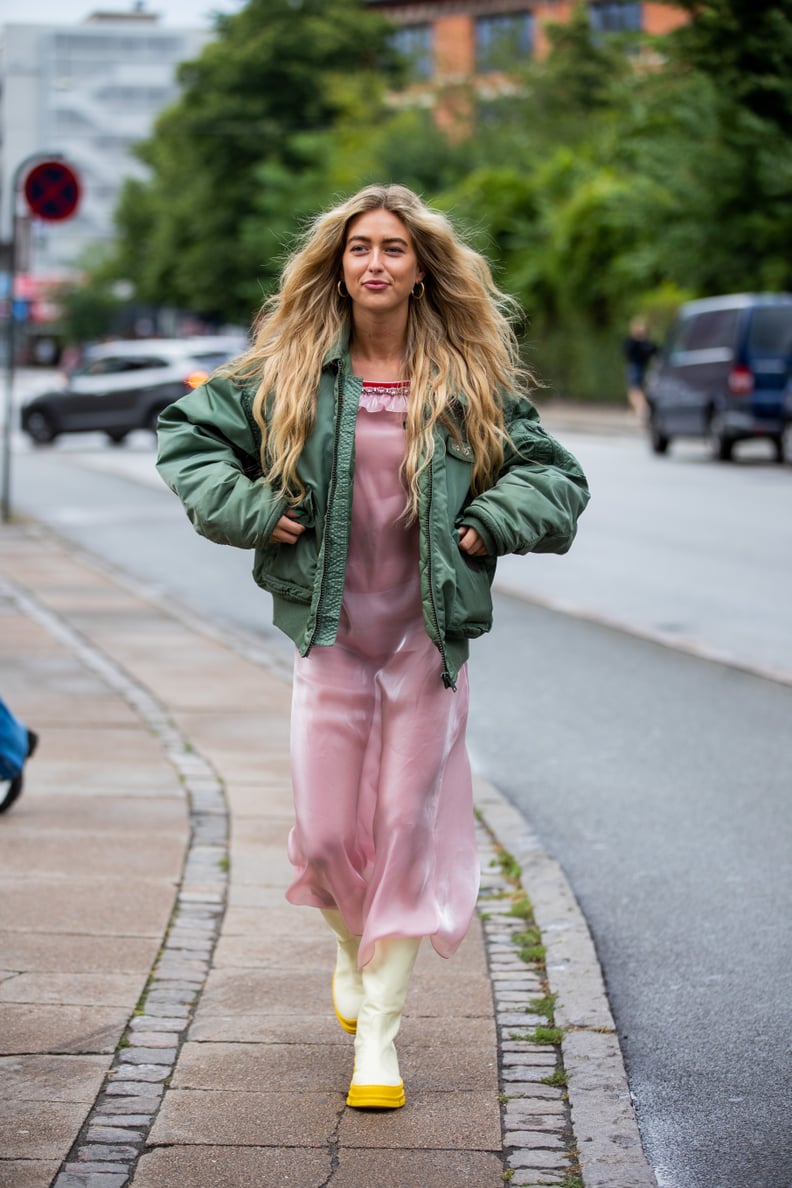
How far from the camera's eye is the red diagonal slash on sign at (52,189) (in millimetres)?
16734

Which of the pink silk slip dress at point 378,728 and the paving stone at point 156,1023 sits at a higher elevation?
the pink silk slip dress at point 378,728

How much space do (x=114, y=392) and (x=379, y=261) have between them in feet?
96.9

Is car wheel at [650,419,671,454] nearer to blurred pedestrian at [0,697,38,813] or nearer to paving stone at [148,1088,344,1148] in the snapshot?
blurred pedestrian at [0,697,38,813]

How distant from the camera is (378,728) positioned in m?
3.98

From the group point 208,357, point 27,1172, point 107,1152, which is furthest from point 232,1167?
point 208,357

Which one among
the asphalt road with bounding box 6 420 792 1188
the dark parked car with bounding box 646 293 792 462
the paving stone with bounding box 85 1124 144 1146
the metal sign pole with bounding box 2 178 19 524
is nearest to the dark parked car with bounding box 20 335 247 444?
the dark parked car with bounding box 646 293 792 462

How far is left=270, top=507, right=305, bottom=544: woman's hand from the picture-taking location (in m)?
3.79

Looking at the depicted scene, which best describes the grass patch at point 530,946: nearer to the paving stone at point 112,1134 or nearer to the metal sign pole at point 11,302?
the paving stone at point 112,1134

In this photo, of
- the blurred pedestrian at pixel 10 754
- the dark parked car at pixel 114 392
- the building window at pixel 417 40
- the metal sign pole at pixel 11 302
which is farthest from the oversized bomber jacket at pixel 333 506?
the building window at pixel 417 40

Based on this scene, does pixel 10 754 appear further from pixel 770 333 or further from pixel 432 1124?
pixel 770 333

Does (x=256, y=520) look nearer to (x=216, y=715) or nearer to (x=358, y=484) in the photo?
(x=358, y=484)

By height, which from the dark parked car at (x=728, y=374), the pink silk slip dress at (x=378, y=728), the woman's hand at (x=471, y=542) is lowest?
the dark parked car at (x=728, y=374)

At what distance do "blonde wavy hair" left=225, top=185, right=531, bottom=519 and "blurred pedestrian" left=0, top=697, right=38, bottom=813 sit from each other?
2.52 meters

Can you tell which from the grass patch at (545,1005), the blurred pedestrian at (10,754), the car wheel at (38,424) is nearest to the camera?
the grass patch at (545,1005)
